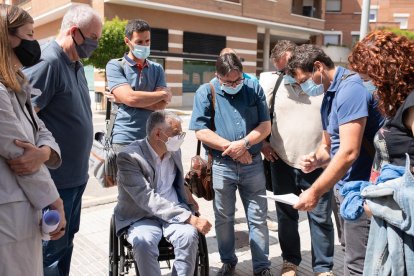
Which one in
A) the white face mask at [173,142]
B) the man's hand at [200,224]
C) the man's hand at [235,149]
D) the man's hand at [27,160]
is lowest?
the man's hand at [200,224]

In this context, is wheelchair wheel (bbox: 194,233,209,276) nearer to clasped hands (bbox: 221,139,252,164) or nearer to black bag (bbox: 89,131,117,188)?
clasped hands (bbox: 221,139,252,164)

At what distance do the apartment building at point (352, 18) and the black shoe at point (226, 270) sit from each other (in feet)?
119

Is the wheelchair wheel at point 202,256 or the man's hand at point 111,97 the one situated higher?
the man's hand at point 111,97

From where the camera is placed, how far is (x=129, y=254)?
2.99 metres

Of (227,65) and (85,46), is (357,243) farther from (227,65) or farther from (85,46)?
(85,46)

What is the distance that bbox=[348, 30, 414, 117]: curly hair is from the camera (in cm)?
197

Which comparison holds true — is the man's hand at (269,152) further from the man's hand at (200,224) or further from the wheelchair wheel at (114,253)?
the wheelchair wheel at (114,253)

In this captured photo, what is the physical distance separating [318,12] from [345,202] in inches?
1328

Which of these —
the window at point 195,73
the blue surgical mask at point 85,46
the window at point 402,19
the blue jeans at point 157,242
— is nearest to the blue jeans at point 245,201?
the blue jeans at point 157,242

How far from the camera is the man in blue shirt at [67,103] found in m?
2.53

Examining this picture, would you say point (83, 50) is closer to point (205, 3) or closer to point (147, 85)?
point (147, 85)

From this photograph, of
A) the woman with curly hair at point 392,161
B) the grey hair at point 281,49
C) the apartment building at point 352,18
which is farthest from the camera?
the apartment building at point 352,18

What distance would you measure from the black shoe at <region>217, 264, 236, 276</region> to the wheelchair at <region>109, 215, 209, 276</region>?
613 mm

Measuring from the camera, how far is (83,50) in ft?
9.02
